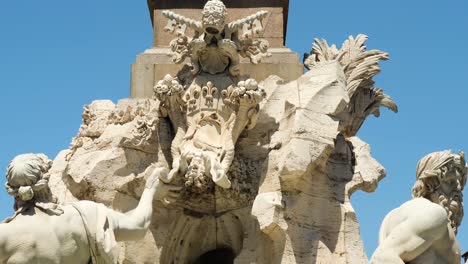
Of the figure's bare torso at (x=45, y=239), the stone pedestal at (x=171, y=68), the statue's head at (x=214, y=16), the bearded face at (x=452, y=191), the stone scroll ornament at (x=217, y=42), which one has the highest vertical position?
the statue's head at (x=214, y=16)

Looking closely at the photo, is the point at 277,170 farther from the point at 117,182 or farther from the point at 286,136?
the point at 117,182

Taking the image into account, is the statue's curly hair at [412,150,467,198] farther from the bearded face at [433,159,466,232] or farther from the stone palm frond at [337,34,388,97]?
the stone palm frond at [337,34,388,97]

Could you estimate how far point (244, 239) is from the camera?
15.8 meters

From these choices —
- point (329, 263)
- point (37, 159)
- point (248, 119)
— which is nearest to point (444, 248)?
point (329, 263)

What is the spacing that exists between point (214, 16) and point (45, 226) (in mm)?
3342

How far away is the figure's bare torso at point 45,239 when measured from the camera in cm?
1351

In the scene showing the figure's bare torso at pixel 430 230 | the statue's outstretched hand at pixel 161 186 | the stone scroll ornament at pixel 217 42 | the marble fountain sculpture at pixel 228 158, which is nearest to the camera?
the figure's bare torso at pixel 430 230

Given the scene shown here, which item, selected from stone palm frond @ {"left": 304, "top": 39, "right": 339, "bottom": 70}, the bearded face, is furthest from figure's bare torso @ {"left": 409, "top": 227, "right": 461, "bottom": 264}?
stone palm frond @ {"left": 304, "top": 39, "right": 339, "bottom": 70}

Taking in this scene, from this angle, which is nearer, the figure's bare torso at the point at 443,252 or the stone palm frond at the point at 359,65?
the figure's bare torso at the point at 443,252

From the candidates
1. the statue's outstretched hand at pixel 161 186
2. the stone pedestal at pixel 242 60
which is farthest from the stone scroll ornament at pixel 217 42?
the statue's outstretched hand at pixel 161 186

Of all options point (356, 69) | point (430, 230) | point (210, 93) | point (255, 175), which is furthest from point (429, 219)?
point (356, 69)

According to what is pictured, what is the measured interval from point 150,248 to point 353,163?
2.43 meters

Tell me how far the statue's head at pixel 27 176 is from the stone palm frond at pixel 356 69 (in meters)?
4.12

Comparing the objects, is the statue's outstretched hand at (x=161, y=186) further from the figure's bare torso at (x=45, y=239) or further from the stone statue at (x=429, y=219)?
the stone statue at (x=429, y=219)
